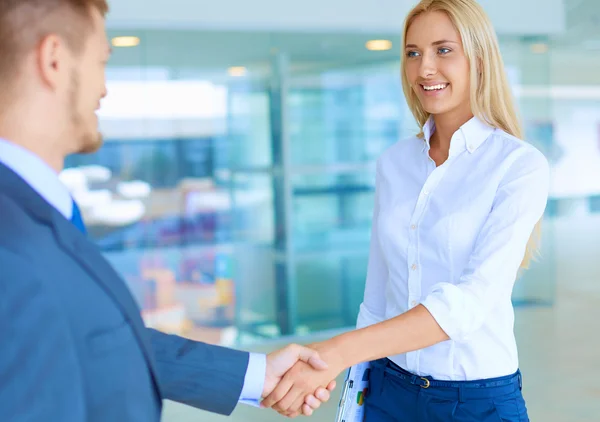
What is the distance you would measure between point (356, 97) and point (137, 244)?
7.30 feet

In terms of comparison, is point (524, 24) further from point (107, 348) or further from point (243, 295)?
point (107, 348)

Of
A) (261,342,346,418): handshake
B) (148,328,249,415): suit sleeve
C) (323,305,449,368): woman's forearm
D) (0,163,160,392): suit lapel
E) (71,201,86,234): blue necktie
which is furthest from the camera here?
(261,342,346,418): handshake

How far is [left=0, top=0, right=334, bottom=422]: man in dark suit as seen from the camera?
0.83 metres

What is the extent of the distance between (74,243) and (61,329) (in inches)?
4.8

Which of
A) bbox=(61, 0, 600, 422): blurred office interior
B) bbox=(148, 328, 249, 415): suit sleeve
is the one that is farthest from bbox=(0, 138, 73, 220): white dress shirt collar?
bbox=(61, 0, 600, 422): blurred office interior

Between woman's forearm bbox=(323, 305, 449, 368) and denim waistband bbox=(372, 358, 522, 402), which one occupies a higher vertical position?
woman's forearm bbox=(323, 305, 449, 368)

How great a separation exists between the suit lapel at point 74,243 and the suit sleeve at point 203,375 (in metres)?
0.48

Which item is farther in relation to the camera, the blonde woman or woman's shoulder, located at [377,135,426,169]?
woman's shoulder, located at [377,135,426,169]

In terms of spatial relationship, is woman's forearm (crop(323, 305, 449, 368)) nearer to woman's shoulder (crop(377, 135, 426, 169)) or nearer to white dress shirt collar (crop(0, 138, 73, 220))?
woman's shoulder (crop(377, 135, 426, 169))

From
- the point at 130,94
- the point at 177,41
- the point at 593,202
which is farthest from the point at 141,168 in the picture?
the point at 593,202

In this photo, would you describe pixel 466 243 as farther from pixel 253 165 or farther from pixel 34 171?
pixel 253 165

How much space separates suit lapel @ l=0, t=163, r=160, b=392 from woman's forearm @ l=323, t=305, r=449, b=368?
32.3 inches

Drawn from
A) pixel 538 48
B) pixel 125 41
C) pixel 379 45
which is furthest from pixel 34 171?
pixel 538 48

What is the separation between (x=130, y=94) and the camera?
5.94 m
